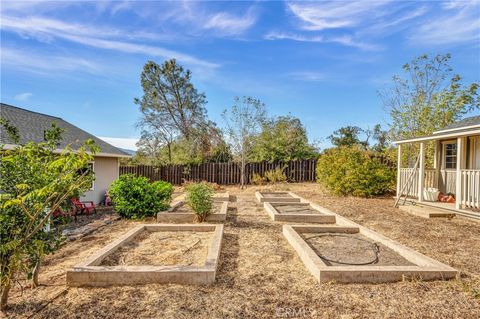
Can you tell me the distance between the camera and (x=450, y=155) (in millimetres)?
10609

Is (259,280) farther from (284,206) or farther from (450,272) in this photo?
(284,206)

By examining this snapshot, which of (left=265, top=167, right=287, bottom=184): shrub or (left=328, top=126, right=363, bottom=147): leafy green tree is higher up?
(left=328, top=126, right=363, bottom=147): leafy green tree

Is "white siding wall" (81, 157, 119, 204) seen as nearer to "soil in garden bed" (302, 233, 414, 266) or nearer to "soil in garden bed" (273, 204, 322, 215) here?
"soil in garden bed" (273, 204, 322, 215)

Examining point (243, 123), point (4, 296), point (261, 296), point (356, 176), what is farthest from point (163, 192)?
point (243, 123)

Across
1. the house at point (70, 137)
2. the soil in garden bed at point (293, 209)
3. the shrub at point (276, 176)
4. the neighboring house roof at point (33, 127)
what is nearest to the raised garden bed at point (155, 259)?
the soil in garden bed at point (293, 209)

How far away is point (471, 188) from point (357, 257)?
563 centimetres

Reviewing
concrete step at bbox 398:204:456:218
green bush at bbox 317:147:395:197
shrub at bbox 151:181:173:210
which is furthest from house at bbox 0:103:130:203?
concrete step at bbox 398:204:456:218

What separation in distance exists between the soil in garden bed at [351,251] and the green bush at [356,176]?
667cm

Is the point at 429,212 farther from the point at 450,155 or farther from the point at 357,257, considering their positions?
the point at 357,257

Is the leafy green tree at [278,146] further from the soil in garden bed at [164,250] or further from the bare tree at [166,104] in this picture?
the soil in garden bed at [164,250]

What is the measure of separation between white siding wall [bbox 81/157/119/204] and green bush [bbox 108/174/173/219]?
→ 166 inches

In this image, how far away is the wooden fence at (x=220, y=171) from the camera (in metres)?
18.9

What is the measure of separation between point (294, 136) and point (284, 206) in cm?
1042

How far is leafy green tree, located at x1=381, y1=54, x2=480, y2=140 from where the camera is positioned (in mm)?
16188
